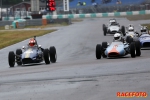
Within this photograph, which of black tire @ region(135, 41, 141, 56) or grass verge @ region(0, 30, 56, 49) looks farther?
grass verge @ region(0, 30, 56, 49)

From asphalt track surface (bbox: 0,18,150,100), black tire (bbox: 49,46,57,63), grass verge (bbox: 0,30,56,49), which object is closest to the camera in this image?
asphalt track surface (bbox: 0,18,150,100)

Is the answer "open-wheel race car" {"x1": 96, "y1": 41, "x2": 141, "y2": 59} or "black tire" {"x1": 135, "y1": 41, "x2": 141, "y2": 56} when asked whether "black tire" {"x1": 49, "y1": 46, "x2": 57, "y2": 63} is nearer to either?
"open-wheel race car" {"x1": 96, "y1": 41, "x2": 141, "y2": 59}

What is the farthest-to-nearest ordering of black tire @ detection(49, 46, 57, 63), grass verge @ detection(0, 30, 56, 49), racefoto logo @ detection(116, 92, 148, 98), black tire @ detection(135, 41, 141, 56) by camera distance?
1. grass verge @ detection(0, 30, 56, 49)
2. black tire @ detection(49, 46, 57, 63)
3. black tire @ detection(135, 41, 141, 56)
4. racefoto logo @ detection(116, 92, 148, 98)

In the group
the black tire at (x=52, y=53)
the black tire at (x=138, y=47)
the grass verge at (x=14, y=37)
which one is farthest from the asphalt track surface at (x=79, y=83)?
the grass verge at (x=14, y=37)

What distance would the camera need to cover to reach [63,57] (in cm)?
2172

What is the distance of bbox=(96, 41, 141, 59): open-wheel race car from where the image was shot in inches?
722

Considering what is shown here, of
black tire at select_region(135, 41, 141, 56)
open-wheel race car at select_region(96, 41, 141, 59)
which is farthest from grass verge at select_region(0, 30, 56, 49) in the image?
black tire at select_region(135, 41, 141, 56)

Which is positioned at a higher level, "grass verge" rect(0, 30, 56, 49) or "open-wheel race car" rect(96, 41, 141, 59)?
"open-wheel race car" rect(96, 41, 141, 59)

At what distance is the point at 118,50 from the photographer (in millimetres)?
18609

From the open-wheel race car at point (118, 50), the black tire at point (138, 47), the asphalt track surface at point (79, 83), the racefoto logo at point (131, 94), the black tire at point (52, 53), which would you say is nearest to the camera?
the racefoto logo at point (131, 94)

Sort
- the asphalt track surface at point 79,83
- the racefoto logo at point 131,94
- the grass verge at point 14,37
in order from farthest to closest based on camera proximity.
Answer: the grass verge at point 14,37
the asphalt track surface at point 79,83
the racefoto logo at point 131,94

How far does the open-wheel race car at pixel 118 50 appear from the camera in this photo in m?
18.3

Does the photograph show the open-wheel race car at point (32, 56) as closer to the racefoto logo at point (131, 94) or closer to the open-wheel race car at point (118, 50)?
the open-wheel race car at point (118, 50)

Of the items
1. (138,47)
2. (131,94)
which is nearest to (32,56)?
(138,47)
